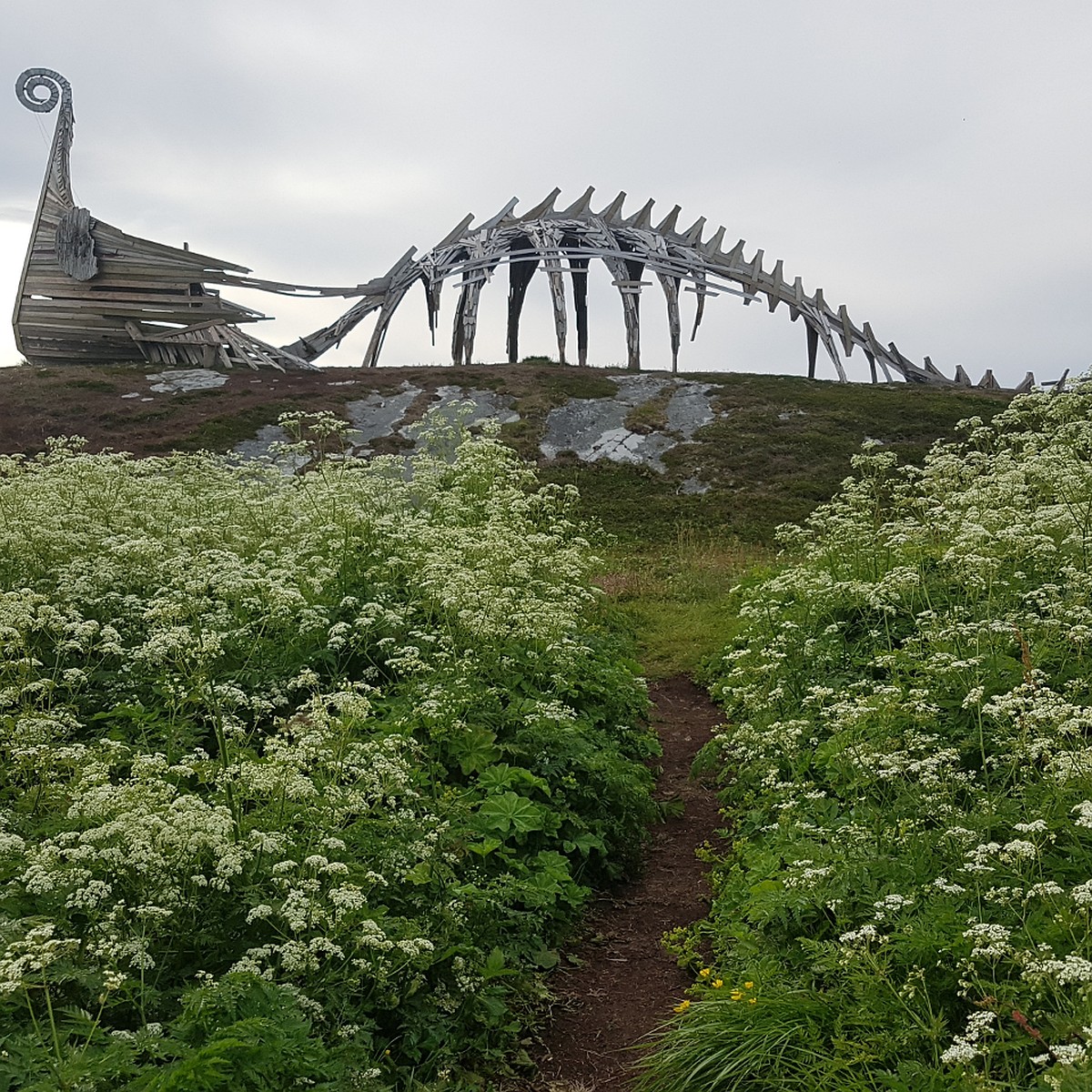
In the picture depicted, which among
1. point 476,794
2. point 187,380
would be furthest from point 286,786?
point 187,380

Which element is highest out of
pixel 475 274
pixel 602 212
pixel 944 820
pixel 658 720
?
pixel 602 212

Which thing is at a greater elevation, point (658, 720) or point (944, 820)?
point (944, 820)

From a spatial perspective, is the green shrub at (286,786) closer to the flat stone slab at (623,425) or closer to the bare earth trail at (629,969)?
the bare earth trail at (629,969)

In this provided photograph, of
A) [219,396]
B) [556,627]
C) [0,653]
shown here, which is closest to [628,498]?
[219,396]

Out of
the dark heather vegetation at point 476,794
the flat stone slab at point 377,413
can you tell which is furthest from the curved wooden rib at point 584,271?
the dark heather vegetation at point 476,794

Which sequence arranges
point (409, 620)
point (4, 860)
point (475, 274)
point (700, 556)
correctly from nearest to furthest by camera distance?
point (4, 860) < point (409, 620) < point (700, 556) < point (475, 274)

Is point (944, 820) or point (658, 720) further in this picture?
point (658, 720)

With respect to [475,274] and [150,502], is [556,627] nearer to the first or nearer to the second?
[150,502]

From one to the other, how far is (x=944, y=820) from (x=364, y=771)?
2742 millimetres

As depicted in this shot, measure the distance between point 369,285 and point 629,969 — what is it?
3572 cm

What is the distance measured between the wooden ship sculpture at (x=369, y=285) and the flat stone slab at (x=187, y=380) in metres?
1.71

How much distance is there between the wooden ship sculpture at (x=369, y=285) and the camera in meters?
34.4

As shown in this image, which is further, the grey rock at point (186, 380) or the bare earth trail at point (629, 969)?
the grey rock at point (186, 380)

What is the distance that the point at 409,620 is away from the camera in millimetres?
7949
